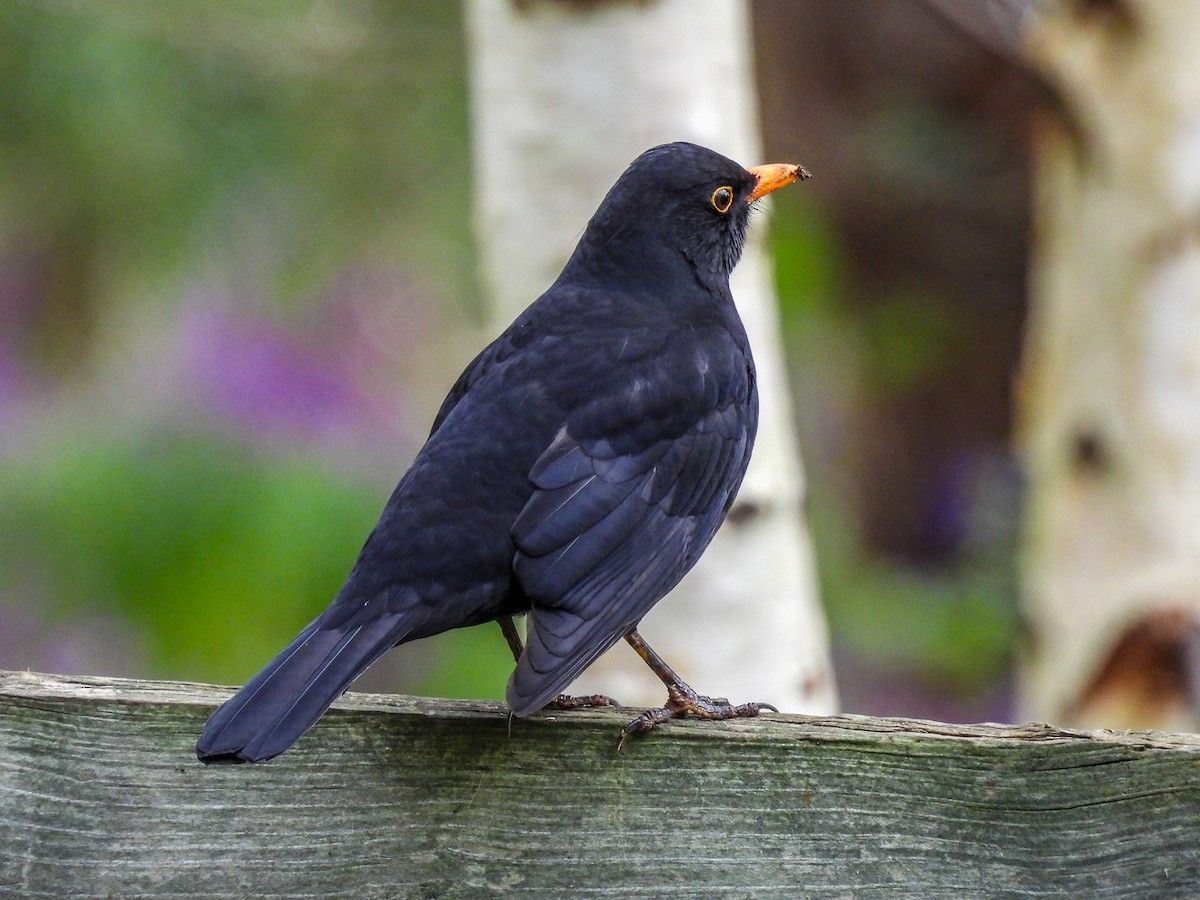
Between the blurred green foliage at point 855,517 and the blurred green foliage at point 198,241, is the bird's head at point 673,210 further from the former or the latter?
the blurred green foliage at point 855,517

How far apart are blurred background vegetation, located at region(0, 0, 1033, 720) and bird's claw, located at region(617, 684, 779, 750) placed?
8.99ft

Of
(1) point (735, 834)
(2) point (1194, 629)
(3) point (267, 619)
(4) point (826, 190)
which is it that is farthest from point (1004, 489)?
(1) point (735, 834)

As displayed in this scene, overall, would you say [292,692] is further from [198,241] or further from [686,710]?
[198,241]

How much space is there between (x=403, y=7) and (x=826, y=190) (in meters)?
2.36

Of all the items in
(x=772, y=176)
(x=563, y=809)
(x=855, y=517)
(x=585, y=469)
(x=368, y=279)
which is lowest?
(x=563, y=809)

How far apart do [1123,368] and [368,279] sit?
17.3ft

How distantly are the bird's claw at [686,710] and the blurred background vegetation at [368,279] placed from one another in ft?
8.99

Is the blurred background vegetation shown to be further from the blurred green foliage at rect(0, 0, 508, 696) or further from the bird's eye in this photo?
the bird's eye

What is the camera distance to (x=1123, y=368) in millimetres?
4125

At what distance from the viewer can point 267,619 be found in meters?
4.90

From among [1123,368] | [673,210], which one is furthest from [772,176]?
[1123,368]

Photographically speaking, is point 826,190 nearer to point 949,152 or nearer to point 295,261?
point 949,152

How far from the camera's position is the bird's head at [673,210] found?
2.79 metres

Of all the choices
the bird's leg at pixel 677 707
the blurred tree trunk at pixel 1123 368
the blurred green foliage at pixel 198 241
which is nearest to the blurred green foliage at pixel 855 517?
the blurred tree trunk at pixel 1123 368
